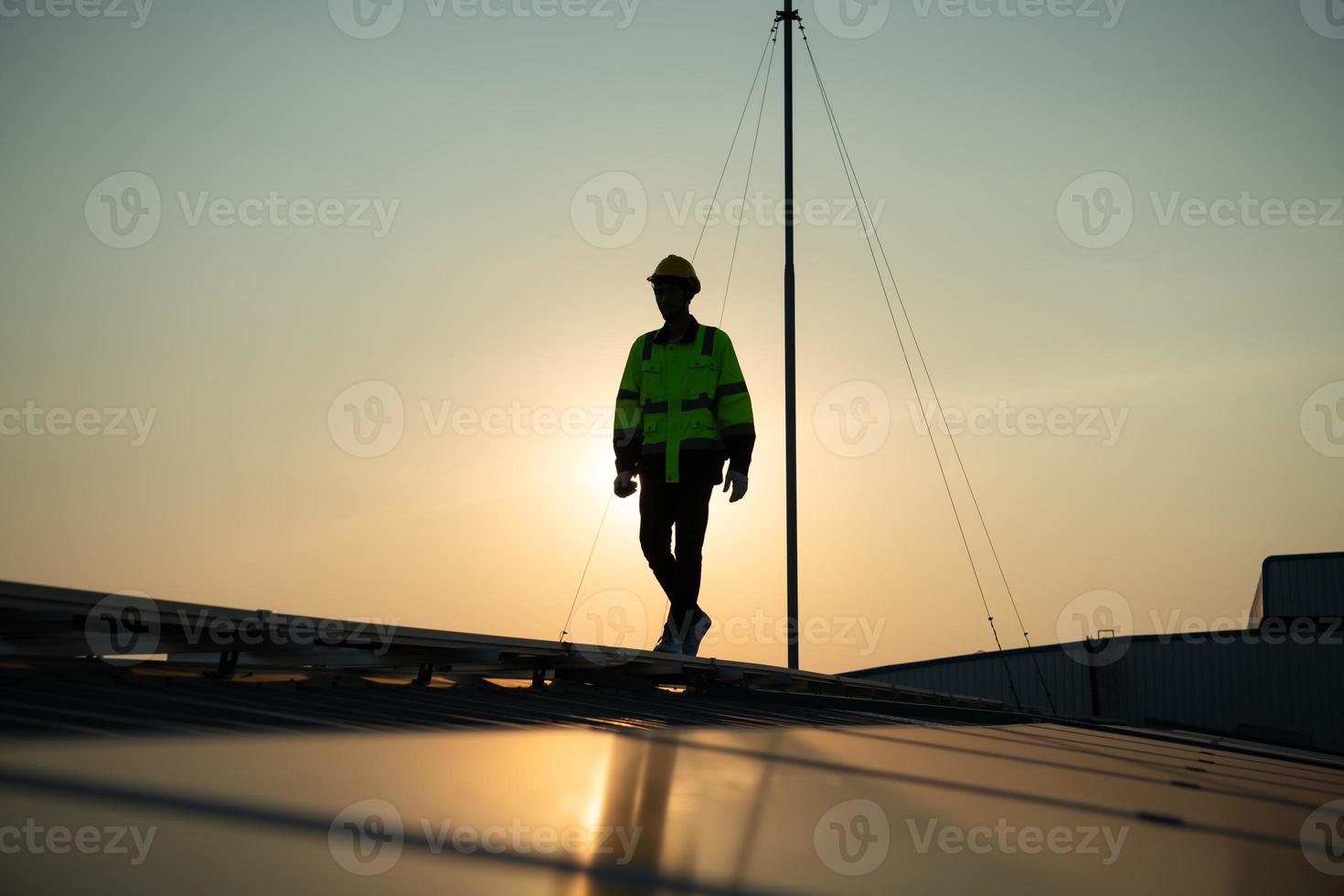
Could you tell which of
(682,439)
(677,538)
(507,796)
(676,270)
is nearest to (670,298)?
(676,270)

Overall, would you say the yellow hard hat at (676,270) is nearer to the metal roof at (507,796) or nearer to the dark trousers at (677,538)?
the dark trousers at (677,538)

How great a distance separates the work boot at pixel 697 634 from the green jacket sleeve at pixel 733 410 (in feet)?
2.78

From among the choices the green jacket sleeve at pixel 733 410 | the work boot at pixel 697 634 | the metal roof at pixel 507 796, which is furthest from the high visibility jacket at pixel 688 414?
the metal roof at pixel 507 796

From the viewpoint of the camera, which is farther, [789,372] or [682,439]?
[789,372]

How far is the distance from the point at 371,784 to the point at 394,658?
200cm

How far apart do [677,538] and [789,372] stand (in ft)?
30.1

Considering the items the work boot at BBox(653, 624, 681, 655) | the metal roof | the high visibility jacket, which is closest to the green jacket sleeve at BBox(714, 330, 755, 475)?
the high visibility jacket

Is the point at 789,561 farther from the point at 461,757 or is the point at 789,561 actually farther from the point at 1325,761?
the point at 461,757

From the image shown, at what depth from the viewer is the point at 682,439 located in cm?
650

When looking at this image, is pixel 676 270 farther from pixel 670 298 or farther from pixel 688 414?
pixel 688 414

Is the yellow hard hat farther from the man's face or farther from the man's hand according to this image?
the man's hand

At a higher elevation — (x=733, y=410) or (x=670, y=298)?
(x=670, y=298)

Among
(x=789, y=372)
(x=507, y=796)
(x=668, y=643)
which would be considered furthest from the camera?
(x=789, y=372)

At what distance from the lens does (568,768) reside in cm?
188
